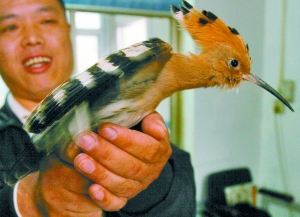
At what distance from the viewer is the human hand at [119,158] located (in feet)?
1.32

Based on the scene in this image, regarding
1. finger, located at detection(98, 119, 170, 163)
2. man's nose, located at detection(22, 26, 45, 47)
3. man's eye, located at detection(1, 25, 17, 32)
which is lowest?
finger, located at detection(98, 119, 170, 163)

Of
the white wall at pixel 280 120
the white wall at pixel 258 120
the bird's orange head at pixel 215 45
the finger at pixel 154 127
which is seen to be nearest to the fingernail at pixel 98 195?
the finger at pixel 154 127

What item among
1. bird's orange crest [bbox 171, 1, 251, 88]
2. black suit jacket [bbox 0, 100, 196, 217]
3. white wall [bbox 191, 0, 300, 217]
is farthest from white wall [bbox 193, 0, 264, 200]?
bird's orange crest [bbox 171, 1, 251, 88]

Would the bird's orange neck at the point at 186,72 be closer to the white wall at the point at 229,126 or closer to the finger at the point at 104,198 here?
the finger at the point at 104,198

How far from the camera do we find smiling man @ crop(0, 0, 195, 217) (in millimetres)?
412

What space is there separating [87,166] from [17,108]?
0.28m

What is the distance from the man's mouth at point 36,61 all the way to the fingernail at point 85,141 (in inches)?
6.8

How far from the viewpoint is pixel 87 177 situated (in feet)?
1.41

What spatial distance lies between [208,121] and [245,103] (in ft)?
0.59

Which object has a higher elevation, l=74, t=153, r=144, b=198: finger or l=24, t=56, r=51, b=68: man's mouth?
l=24, t=56, r=51, b=68: man's mouth

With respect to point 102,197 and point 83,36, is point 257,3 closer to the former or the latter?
point 83,36

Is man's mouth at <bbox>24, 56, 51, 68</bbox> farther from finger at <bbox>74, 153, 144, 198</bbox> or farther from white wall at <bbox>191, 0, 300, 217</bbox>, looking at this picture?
white wall at <bbox>191, 0, 300, 217</bbox>

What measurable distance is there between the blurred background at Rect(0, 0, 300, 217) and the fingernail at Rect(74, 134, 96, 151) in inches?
10.8

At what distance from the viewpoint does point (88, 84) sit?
37 centimetres
